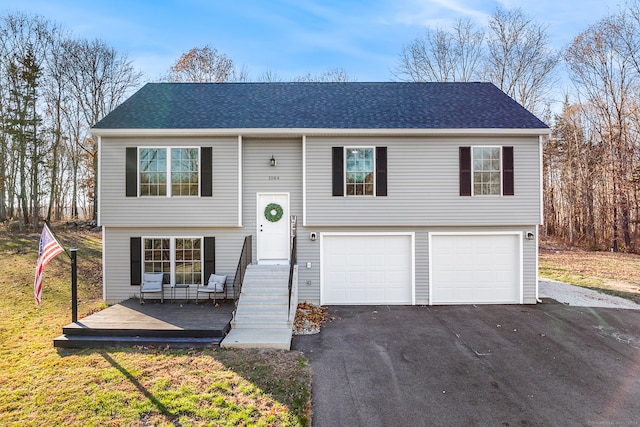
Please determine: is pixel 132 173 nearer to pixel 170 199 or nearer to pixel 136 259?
pixel 170 199

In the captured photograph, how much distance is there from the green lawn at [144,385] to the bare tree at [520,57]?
22.9 meters

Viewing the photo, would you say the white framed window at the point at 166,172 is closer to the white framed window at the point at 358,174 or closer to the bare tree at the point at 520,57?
the white framed window at the point at 358,174

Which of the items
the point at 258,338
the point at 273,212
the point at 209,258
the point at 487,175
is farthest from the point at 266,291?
the point at 487,175

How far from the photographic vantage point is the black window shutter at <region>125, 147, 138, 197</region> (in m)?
9.01

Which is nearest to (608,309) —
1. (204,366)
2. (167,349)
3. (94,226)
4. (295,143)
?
(295,143)

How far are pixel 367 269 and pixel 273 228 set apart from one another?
9.72 ft

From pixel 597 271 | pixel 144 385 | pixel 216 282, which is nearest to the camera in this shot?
pixel 144 385

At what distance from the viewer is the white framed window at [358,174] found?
365 inches

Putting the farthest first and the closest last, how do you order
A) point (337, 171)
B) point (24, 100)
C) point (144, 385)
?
1. point (24, 100)
2. point (337, 171)
3. point (144, 385)

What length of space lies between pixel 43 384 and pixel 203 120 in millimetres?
6953

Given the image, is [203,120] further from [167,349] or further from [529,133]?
[529,133]

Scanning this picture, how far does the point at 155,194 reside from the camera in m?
9.09

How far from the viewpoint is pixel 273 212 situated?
30.7ft

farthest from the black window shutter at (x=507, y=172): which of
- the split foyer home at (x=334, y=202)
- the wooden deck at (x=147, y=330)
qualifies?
the wooden deck at (x=147, y=330)
